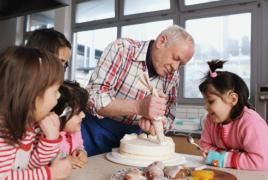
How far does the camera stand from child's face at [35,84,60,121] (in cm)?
68

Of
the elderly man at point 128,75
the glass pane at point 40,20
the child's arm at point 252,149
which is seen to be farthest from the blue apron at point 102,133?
the glass pane at point 40,20

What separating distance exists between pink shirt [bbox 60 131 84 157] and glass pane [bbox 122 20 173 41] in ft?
7.80

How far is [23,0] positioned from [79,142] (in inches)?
41.1

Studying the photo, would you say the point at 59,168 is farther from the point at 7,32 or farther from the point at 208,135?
the point at 7,32

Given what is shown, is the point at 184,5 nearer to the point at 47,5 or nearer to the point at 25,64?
the point at 47,5

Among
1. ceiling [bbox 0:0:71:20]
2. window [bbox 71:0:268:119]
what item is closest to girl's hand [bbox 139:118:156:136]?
ceiling [bbox 0:0:71:20]

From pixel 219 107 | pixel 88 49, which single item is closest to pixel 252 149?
pixel 219 107

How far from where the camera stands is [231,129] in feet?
3.76

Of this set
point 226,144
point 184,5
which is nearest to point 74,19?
point 184,5

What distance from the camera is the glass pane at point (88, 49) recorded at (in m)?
3.74

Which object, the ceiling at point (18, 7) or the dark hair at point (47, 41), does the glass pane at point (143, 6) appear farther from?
the dark hair at point (47, 41)

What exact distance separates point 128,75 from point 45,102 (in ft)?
2.16

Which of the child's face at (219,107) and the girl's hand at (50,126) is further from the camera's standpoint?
the child's face at (219,107)

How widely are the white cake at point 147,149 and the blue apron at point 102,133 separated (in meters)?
0.33
